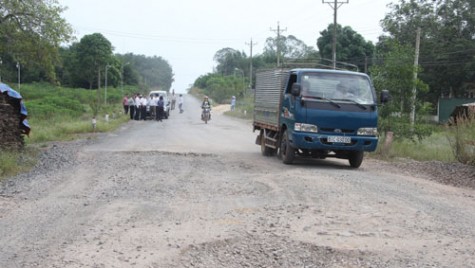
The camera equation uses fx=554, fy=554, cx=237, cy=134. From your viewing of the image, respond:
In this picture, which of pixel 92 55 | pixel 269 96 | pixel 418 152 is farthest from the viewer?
pixel 92 55

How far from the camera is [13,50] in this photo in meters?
22.7

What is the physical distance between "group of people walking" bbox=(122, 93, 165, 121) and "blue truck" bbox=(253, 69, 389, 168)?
22828 millimetres

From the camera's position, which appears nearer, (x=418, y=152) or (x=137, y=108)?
(x=418, y=152)

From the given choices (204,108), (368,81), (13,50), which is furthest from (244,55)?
(368,81)

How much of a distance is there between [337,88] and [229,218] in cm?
650

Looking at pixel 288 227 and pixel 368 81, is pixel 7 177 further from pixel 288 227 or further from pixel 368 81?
pixel 368 81

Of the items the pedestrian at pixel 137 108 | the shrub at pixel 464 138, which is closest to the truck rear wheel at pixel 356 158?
the shrub at pixel 464 138

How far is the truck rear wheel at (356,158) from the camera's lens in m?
13.0

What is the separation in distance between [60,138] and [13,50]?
5.06 metres

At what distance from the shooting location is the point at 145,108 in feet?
117

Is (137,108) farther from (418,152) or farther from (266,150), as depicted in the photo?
(418,152)

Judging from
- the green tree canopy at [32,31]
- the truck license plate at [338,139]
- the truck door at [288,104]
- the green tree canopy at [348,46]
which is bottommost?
the truck license plate at [338,139]

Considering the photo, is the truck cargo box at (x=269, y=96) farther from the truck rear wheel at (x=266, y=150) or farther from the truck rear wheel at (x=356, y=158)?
the truck rear wheel at (x=356, y=158)

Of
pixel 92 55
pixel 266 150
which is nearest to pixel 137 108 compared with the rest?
pixel 266 150
